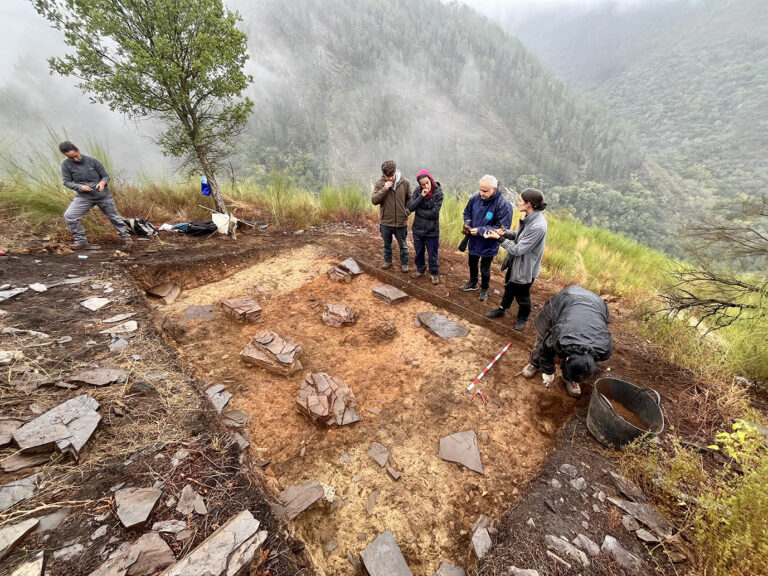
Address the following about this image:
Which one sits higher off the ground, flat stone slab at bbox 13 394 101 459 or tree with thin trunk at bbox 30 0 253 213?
tree with thin trunk at bbox 30 0 253 213

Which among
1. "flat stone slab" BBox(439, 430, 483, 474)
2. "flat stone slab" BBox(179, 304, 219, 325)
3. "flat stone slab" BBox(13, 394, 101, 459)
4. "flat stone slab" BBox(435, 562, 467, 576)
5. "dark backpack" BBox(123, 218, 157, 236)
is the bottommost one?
"flat stone slab" BBox(435, 562, 467, 576)

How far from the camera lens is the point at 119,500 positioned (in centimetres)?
172

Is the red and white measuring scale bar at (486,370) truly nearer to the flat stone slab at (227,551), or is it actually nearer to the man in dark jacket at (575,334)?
the man in dark jacket at (575,334)

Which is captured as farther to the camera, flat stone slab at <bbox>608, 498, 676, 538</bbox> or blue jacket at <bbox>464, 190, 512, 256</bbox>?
blue jacket at <bbox>464, 190, 512, 256</bbox>

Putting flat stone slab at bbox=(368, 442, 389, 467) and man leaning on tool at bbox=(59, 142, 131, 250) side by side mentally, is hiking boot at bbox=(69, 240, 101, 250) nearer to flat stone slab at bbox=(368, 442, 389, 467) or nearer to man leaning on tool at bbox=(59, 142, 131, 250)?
man leaning on tool at bbox=(59, 142, 131, 250)

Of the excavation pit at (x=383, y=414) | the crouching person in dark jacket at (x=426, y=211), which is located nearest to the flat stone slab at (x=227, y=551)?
the excavation pit at (x=383, y=414)

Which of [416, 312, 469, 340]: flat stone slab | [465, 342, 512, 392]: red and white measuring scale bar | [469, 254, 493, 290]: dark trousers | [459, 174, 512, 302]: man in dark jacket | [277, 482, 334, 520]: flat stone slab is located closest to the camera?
[277, 482, 334, 520]: flat stone slab

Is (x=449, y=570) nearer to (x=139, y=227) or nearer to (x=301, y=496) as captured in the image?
(x=301, y=496)

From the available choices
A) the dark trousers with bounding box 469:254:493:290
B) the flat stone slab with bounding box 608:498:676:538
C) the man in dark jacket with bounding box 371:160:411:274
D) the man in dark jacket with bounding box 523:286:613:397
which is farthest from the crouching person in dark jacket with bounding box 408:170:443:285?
the flat stone slab with bounding box 608:498:676:538

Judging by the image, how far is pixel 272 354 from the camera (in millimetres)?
3361

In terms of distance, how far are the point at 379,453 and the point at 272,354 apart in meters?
1.54

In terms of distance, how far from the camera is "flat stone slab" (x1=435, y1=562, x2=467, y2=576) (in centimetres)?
196

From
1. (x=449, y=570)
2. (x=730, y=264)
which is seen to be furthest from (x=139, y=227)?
(x=730, y=264)

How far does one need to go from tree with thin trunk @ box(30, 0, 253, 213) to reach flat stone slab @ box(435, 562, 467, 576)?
6.57 metres
